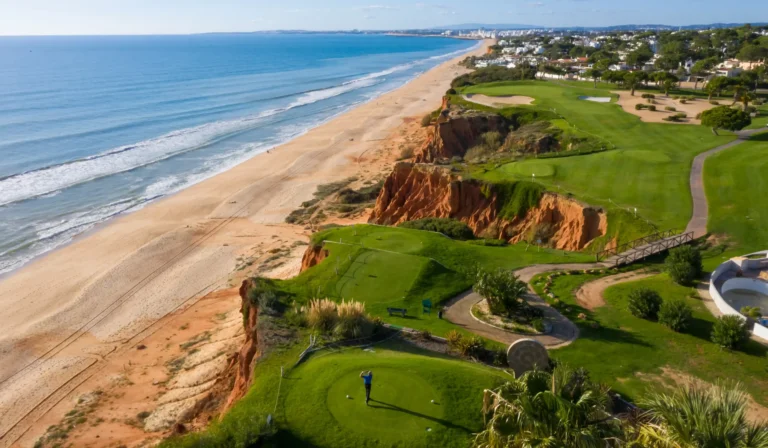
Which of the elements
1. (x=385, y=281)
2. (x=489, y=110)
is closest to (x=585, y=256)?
(x=385, y=281)

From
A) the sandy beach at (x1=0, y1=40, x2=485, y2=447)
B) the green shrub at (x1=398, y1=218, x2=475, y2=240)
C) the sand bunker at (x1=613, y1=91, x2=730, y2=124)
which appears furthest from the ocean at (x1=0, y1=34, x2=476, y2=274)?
the sand bunker at (x1=613, y1=91, x2=730, y2=124)

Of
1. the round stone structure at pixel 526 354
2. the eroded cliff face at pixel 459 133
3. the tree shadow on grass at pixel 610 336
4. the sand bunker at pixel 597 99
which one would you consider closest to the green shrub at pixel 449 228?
the tree shadow on grass at pixel 610 336

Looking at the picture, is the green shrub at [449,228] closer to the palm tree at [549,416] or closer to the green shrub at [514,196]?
the green shrub at [514,196]

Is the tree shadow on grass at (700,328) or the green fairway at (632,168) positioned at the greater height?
the green fairway at (632,168)

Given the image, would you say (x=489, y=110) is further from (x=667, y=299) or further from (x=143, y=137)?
(x=143, y=137)

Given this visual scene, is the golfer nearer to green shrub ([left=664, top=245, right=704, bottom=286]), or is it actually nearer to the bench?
the bench

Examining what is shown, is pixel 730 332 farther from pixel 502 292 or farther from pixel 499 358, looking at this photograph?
pixel 499 358

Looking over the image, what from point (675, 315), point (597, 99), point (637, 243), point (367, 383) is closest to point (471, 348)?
point (367, 383)
